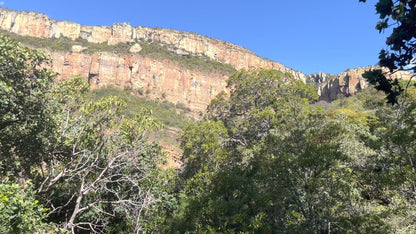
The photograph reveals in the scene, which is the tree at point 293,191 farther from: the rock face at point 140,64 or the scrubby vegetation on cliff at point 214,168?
the rock face at point 140,64

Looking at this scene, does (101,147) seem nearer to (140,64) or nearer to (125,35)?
(140,64)

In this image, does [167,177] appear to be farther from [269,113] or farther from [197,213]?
[269,113]

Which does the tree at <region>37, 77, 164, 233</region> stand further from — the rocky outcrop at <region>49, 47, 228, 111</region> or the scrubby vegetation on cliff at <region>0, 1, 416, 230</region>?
the rocky outcrop at <region>49, 47, 228, 111</region>

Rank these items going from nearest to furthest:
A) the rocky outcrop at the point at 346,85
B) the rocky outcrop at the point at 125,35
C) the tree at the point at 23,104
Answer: the tree at the point at 23,104 < the rocky outcrop at the point at 346,85 < the rocky outcrop at the point at 125,35

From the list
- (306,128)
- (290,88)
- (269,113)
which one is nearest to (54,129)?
(306,128)

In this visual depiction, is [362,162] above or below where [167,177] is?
above

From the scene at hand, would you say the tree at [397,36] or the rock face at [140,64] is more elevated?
the rock face at [140,64]

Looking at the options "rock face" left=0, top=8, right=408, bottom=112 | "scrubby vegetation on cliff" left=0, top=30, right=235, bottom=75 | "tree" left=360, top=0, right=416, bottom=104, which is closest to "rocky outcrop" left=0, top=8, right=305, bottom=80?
"rock face" left=0, top=8, right=408, bottom=112

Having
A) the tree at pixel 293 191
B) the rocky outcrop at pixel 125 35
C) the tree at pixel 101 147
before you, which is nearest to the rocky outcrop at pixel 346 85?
the rocky outcrop at pixel 125 35

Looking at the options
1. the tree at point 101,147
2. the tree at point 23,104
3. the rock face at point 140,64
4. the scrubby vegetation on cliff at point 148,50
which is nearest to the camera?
the tree at point 23,104

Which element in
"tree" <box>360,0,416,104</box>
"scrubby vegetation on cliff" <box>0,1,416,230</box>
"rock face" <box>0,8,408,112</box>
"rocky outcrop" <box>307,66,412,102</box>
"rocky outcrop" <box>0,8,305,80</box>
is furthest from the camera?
"rocky outcrop" <box>0,8,305,80</box>

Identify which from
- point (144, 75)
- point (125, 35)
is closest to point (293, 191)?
point (144, 75)

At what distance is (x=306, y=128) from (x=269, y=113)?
20.7 ft

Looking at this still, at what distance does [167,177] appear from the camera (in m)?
12.4
